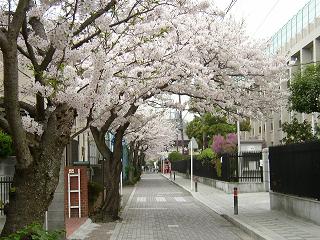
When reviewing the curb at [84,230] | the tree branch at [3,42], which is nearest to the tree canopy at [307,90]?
the curb at [84,230]

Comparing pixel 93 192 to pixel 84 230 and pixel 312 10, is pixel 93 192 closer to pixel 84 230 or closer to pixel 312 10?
pixel 84 230

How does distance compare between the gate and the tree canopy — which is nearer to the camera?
the tree canopy

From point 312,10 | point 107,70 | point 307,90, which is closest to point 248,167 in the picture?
point 307,90

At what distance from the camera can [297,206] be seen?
622 inches

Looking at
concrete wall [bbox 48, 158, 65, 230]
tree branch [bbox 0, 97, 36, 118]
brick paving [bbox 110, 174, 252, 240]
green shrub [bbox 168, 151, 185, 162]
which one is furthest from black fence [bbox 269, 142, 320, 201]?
green shrub [bbox 168, 151, 185, 162]

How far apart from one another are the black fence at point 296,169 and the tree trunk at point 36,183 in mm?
8443

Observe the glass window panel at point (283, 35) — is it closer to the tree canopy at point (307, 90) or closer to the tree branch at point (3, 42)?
the tree canopy at point (307, 90)

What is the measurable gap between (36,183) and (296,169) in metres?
10.4

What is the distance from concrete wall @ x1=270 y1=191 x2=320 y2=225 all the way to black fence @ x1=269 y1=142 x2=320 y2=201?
156 mm

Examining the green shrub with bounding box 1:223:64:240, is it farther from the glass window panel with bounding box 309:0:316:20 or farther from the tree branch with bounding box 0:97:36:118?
the glass window panel with bounding box 309:0:316:20

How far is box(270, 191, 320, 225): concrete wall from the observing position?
1405 cm

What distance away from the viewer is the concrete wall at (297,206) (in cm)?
1405

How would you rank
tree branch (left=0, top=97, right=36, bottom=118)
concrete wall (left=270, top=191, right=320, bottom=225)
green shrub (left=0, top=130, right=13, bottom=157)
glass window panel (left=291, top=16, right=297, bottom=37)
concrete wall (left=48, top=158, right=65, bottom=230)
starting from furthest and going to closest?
glass window panel (left=291, top=16, right=297, bottom=37)
green shrub (left=0, top=130, right=13, bottom=157)
concrete wall (left=270, top=191, right=320, bottom=225)
concrete wall (left=48, top=158, right=65, bottom=230)
tree branch (left=0, top=97, right=36, bottom=118)

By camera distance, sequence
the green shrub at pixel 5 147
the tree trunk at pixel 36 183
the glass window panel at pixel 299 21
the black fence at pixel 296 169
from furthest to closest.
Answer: the glass window panel at pixel 299 21
the green shrub at pixel 5 147
the black fence at pixel 296 169
the tree trunk at pixel 36 183
